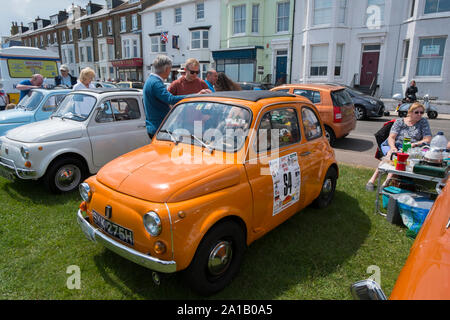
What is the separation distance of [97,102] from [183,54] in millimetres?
25769

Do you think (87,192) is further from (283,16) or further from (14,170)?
(283,16)

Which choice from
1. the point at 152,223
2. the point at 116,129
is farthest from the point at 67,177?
the point at 152,223

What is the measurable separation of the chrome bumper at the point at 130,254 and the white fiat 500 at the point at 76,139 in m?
2.45

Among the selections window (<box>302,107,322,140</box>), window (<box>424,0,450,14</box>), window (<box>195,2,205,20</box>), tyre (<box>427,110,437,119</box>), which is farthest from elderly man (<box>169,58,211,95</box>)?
window (<box>195,2,205,20</box>)

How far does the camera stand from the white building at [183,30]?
89.2ft

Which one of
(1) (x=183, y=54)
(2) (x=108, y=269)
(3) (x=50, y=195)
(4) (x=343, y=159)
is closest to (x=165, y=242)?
(2) (x=108, y=269)

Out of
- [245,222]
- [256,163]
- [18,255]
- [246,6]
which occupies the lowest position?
[18,255]

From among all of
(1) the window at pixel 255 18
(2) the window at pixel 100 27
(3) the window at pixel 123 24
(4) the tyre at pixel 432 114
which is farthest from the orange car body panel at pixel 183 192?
(2) the window at pixel 100 27

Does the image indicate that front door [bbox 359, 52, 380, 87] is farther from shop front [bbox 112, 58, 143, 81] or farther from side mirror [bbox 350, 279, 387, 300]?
shop front [bbox 112, 58, 143, 81]

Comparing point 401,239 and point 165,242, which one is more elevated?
point 165,242

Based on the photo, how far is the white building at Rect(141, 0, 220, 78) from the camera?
2720 cm

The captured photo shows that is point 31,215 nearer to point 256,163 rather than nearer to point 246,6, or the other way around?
point 256,163

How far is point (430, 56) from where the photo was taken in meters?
17.4

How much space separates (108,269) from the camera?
3.23 m
